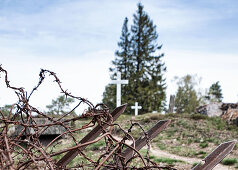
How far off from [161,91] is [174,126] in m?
21.0

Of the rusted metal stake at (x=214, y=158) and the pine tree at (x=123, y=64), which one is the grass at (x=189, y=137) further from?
the pine tree at (x=123, y=64)

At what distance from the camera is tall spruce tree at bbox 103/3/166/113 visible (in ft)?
101

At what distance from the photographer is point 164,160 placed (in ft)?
20.6

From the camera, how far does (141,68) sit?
105ft

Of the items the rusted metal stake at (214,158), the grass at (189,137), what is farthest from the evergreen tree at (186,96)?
the rusted metal stake at (214,158)

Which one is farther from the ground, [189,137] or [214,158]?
[214,158]

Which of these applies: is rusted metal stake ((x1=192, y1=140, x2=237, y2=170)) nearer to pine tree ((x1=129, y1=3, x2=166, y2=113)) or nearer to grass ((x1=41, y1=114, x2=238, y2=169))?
grass ((x1=41, y1=114, x2=238, y2=169))

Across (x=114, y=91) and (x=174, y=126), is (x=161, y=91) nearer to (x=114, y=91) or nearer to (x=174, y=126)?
(x=114, y=91)

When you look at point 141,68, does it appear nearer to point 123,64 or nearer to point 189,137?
point 123,64

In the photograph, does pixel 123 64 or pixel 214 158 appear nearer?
pixel 214 158

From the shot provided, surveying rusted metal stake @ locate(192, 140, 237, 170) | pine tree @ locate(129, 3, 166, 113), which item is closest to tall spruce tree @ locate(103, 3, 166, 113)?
pine tree @ locate(129, 3, 166, 113)

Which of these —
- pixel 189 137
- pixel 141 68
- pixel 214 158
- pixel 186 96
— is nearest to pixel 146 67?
pixel 141 68

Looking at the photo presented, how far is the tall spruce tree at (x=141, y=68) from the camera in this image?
30.8 m

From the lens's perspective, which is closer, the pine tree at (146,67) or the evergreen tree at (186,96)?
the pine tree at (146,67)
